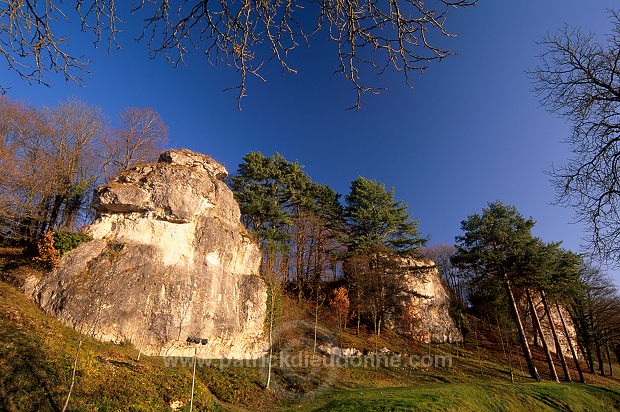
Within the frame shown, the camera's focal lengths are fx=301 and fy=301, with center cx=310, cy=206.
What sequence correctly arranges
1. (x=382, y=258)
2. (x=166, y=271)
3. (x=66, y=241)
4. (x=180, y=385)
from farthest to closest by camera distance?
1. (x=382, y=258)
2. (x=166, y=271)
3. (x=66, y=241)
4. (x=180, y=385)

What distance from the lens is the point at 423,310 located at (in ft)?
89.8

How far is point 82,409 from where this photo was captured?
750 cm

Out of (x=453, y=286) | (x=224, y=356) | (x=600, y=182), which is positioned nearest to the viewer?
(x=600, y=182)

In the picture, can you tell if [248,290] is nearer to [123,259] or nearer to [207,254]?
[207,254]

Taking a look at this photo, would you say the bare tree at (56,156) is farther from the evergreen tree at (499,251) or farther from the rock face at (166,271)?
the evergreen tree at (499,251)

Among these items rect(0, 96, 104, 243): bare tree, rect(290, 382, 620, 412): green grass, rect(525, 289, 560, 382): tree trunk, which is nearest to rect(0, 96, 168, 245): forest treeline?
rect(0, 96, 104, 243): bare tree

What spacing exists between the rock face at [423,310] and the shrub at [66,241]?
23.2 meters

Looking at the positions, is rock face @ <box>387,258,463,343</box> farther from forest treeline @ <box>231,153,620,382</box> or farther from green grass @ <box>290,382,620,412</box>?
green grass @ <box>290,382,620,412</box>

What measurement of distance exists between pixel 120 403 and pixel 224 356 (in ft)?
26.9

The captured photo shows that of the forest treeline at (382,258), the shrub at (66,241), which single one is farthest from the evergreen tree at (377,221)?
the shrub at (66,241)

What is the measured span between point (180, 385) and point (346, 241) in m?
18.3

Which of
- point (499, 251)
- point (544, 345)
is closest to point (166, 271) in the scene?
point (499, 251)

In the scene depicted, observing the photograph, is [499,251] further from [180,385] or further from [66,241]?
[66,241]

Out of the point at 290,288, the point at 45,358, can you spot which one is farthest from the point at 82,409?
the point at 290,288
